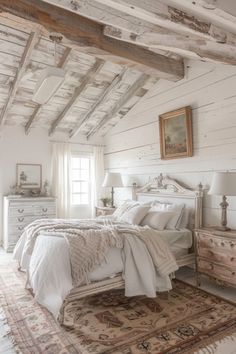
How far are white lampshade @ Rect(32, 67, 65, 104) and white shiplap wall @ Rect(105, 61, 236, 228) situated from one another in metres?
1.96

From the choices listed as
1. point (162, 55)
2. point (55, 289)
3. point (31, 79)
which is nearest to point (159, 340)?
point (55, 289)

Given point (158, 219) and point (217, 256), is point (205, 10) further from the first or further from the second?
point (158, 219)

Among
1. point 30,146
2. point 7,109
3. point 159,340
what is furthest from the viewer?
point 30,146

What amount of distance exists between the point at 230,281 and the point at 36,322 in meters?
2.05

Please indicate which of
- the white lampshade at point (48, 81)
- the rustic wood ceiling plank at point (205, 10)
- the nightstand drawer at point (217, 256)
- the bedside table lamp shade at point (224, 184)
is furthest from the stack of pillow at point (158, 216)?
the rustic wood ceiling plank at point (205, 10)

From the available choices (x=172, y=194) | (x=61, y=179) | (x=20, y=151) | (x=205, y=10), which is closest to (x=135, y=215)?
(x=172, y=194)

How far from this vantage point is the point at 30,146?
5.85 metres

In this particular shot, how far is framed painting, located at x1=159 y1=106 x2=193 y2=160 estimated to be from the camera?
4.18 m

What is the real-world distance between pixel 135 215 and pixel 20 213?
241 centimetres

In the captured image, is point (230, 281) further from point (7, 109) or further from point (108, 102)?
point (7, 109)

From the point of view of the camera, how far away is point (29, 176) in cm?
582

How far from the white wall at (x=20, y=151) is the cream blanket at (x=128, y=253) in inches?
109

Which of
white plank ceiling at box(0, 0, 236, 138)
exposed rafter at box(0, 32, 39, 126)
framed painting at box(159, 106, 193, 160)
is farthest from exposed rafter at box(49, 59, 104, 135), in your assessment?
framed painting at box(159, 106, 193, 160)

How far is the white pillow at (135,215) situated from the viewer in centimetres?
402
